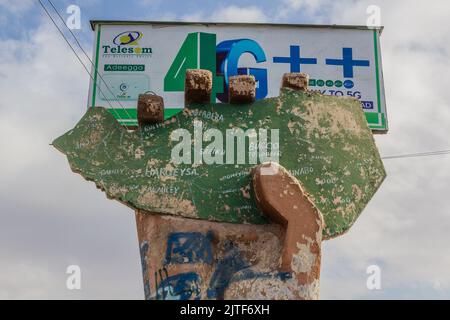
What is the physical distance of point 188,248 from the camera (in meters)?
4.00

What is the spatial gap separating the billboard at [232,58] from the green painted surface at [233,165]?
308 cm

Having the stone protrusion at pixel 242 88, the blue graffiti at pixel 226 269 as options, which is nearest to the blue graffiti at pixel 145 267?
the blue graffiti at pixel 226 269

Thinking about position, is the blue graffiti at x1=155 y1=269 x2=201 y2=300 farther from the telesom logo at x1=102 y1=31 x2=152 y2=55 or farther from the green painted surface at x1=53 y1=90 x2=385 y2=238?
the telesom logo at x1=102 y1=31 x2=152 y2=55

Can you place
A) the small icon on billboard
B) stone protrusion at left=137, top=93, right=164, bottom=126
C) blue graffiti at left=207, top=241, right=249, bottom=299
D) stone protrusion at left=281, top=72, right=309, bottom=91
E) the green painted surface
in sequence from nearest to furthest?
blue graffiti at left=207, top=241, right=249, bottom=299 → the green painted surface → stone protrusion at left=137, top=93, right=164, bottom=126 → stone protrusion at left=281, top=72, right=309, bottom=91 → the small icon on billboard

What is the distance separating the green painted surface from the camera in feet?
13.7

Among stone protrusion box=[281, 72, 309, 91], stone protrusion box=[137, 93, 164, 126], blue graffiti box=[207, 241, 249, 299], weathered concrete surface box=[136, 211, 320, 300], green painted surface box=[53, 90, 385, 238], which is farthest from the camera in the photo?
stone protrusion box=[281, 72, 309, 91]

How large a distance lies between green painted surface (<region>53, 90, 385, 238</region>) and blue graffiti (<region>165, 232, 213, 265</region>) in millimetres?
145

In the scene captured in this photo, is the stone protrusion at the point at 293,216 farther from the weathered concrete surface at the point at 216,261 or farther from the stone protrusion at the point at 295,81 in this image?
the stone protrusion at the point at 295,81

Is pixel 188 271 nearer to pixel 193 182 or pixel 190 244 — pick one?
pixel 190 244

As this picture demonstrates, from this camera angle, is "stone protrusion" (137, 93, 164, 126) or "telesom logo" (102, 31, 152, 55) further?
"telesom logo" (102, 31, 152, 55)

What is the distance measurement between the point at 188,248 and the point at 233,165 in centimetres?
67

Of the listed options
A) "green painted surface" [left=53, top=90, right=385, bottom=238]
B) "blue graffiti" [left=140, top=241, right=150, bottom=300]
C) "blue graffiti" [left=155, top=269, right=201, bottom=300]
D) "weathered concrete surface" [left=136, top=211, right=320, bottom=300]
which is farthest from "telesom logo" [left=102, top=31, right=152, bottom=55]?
"blue graffiti" [left=155, top=269, right=201, bottom=300]
